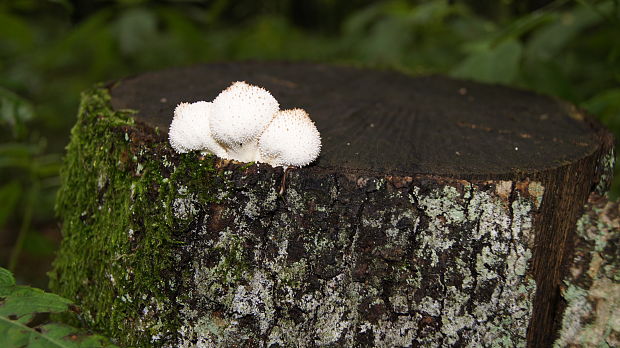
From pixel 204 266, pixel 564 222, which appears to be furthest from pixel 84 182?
pixel 564 222

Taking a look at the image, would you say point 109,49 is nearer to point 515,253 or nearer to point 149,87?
point 149,87

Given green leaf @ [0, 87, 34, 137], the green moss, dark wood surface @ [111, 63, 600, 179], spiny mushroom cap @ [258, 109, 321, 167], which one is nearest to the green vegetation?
green leaf @ [0, 87, 34, 137]

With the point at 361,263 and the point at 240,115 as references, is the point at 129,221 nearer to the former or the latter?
the point at 240,115

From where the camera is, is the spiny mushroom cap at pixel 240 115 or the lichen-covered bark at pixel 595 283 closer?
the spiny mushroom cap at pixel 240 115

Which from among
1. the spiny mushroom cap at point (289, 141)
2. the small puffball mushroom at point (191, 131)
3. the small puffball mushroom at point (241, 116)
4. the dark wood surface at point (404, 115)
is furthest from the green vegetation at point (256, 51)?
the spiny mushroom cap at point (289, 141)

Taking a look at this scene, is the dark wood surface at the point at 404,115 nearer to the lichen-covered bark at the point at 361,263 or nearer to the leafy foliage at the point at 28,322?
the lichen-covered bark at the point at 361,263

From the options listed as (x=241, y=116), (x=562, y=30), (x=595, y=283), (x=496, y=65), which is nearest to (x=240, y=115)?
(x=241, y=116)

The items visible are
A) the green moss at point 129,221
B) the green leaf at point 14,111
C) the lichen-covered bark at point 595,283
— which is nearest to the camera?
the green moss at point 129,221
